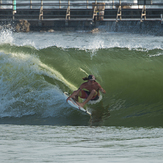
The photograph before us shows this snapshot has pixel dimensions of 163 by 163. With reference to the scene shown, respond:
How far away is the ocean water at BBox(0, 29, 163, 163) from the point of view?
3547 mm

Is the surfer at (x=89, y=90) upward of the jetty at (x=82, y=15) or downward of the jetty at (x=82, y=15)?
downward

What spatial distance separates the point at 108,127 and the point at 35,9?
2400cm

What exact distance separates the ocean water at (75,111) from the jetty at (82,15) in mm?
16276

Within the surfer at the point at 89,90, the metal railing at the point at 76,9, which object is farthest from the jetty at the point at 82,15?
the surfer at the point at 89,90

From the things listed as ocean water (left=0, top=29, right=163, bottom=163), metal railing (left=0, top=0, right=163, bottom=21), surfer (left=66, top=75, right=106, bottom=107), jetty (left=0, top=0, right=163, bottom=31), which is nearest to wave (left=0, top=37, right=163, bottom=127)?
ocean water (left=0, top=29, right=163, bottom=163)

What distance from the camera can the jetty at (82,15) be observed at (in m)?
25.9

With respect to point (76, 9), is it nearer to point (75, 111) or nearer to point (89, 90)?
point (89, 90)

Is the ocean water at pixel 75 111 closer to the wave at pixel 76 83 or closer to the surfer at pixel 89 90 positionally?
the wave at pixel 76 83

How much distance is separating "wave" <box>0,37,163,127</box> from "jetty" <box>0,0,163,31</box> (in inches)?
645

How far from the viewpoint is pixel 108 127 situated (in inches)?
206

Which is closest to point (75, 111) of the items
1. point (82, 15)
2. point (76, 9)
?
point (82, 15)

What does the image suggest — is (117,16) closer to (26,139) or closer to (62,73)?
(62,73)

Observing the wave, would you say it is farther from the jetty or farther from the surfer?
the jetty

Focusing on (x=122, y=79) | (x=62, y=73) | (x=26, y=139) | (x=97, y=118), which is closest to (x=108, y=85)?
(x=122, y=79)
